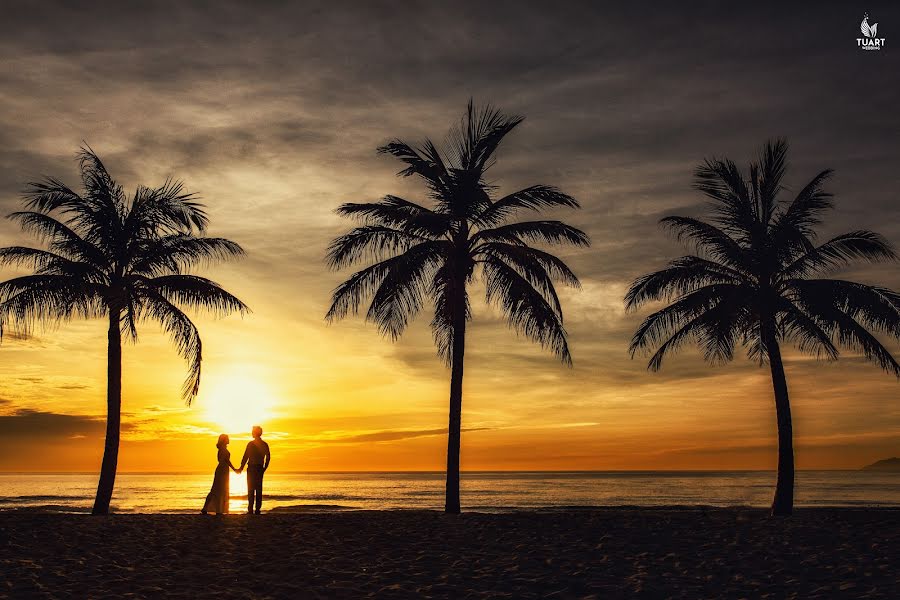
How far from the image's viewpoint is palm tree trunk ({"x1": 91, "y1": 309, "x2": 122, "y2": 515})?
2292 centimetres

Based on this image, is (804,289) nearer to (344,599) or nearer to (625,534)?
(625,534)

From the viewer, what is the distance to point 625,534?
672 inches

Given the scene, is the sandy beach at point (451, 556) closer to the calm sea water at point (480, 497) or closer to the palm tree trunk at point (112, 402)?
the palm tree trunk at point (112, 402)

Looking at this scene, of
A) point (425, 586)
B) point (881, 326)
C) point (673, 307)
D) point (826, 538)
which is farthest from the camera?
point (673, 307)

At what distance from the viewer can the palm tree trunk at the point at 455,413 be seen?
22250 mm

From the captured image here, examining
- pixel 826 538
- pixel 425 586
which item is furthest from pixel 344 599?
pixel 826 538

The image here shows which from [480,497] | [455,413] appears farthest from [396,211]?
[480,497]

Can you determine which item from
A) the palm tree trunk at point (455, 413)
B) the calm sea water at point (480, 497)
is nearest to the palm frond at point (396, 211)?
the palm tree trunk at point (455, 413)

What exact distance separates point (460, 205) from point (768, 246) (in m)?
8.76

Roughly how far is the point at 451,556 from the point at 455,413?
754cm

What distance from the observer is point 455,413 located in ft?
73.5

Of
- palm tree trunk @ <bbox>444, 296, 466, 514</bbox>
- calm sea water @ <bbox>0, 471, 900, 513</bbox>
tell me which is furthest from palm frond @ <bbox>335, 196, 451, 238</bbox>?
calm sea water @ <bbox>0, 471, 900, 513</bbox>

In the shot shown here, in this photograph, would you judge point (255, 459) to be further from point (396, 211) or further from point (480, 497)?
point (480, 497)

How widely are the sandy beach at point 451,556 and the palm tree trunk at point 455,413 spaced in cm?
242
